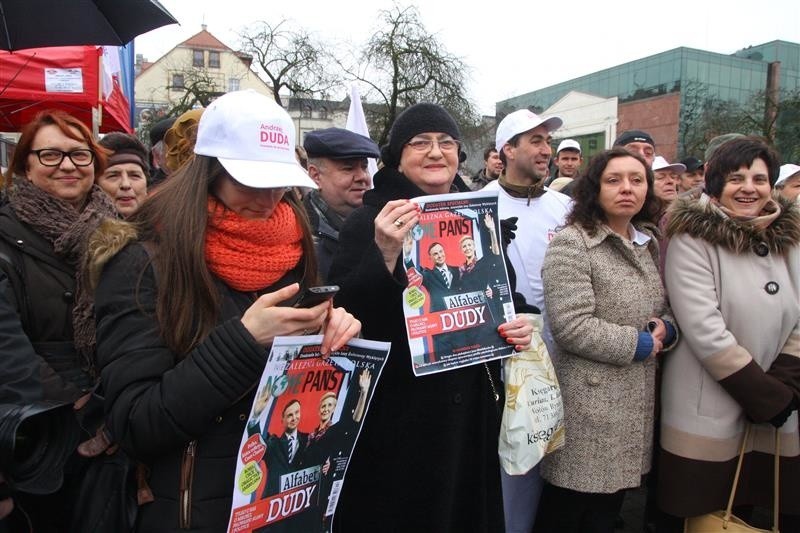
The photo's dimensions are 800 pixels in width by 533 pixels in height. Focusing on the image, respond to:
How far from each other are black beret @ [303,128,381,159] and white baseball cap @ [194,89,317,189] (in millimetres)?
1885

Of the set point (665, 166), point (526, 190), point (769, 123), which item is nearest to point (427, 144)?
point (526, 190)

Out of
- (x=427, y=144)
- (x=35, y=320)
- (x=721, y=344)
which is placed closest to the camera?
(x=35, y=320)

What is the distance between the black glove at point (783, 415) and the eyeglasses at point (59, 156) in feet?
11.2

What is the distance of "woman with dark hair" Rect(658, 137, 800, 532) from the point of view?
2.74 m

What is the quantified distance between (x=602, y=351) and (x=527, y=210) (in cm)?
109

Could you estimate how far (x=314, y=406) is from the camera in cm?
160

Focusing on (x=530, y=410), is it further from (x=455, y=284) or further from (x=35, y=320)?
(x=35, y=320)

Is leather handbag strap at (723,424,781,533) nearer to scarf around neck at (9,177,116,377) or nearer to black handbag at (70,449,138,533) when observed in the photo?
black handbag at (70,449,138,533)

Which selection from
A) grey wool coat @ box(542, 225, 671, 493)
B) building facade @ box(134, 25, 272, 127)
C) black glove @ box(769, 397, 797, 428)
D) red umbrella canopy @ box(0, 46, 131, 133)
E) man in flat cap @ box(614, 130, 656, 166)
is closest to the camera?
grey wool coat @ box(542, 225, 671, 493)

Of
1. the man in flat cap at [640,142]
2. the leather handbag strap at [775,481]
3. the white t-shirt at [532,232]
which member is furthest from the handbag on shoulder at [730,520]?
the man in flat cap at [640,142]

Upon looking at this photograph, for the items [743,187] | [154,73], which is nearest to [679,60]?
[154,73]

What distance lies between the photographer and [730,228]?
2.86m

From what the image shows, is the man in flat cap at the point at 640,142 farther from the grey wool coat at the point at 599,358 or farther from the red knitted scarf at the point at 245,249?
the red knitted scarf at the point at 245,249

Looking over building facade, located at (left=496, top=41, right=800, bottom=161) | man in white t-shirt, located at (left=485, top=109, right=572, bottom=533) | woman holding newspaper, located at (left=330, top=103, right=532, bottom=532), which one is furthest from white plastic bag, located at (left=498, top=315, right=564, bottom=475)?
building facade, located at (left=496, top=41, right=800, bottom=161)
